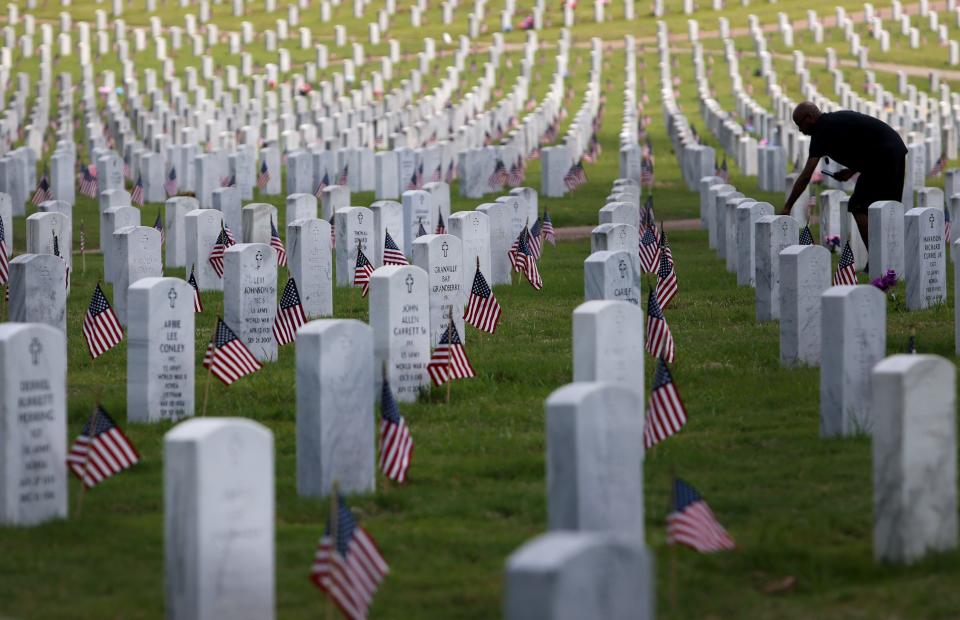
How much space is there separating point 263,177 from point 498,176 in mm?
4273

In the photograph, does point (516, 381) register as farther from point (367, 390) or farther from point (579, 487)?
point (579, 487)

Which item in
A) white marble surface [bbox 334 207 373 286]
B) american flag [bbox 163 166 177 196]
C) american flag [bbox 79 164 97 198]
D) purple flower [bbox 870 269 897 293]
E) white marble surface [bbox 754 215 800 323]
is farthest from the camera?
american flag [bbox 79 164 97 198]

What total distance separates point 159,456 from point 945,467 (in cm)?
502

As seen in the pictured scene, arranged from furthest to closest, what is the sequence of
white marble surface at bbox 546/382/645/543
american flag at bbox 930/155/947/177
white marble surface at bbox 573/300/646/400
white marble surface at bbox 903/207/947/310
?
1. american flag at bbox 930/155/947/177
2. white marble surface at bbox 903/207/947/310
3. white marble surface at bbox 573/300/646/400
4. white marble surface at bbox 546/382/645/543

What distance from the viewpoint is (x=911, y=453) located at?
8.16 meters

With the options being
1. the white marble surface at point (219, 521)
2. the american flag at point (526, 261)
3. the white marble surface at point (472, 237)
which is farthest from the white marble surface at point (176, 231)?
the white marble surface at point (219, 521)

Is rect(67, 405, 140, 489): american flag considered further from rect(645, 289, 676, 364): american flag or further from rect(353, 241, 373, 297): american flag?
rect(353, 241, 373, 297): american flag

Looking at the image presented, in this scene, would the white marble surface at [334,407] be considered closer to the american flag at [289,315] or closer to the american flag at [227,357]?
the american flag at [227,357]

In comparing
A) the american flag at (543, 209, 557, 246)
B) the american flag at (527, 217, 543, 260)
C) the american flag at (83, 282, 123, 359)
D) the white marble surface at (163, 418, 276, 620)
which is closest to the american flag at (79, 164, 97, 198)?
the american flag at (543, 209, 557, 246)

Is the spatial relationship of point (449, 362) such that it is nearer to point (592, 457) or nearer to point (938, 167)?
point (592, 457)

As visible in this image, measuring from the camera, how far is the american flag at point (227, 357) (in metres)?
12.4

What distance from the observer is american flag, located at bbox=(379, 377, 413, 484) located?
9867mm

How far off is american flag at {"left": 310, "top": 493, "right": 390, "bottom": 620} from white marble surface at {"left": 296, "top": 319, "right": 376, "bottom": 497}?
237cm

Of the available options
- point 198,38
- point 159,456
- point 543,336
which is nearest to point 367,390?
point 159,456
